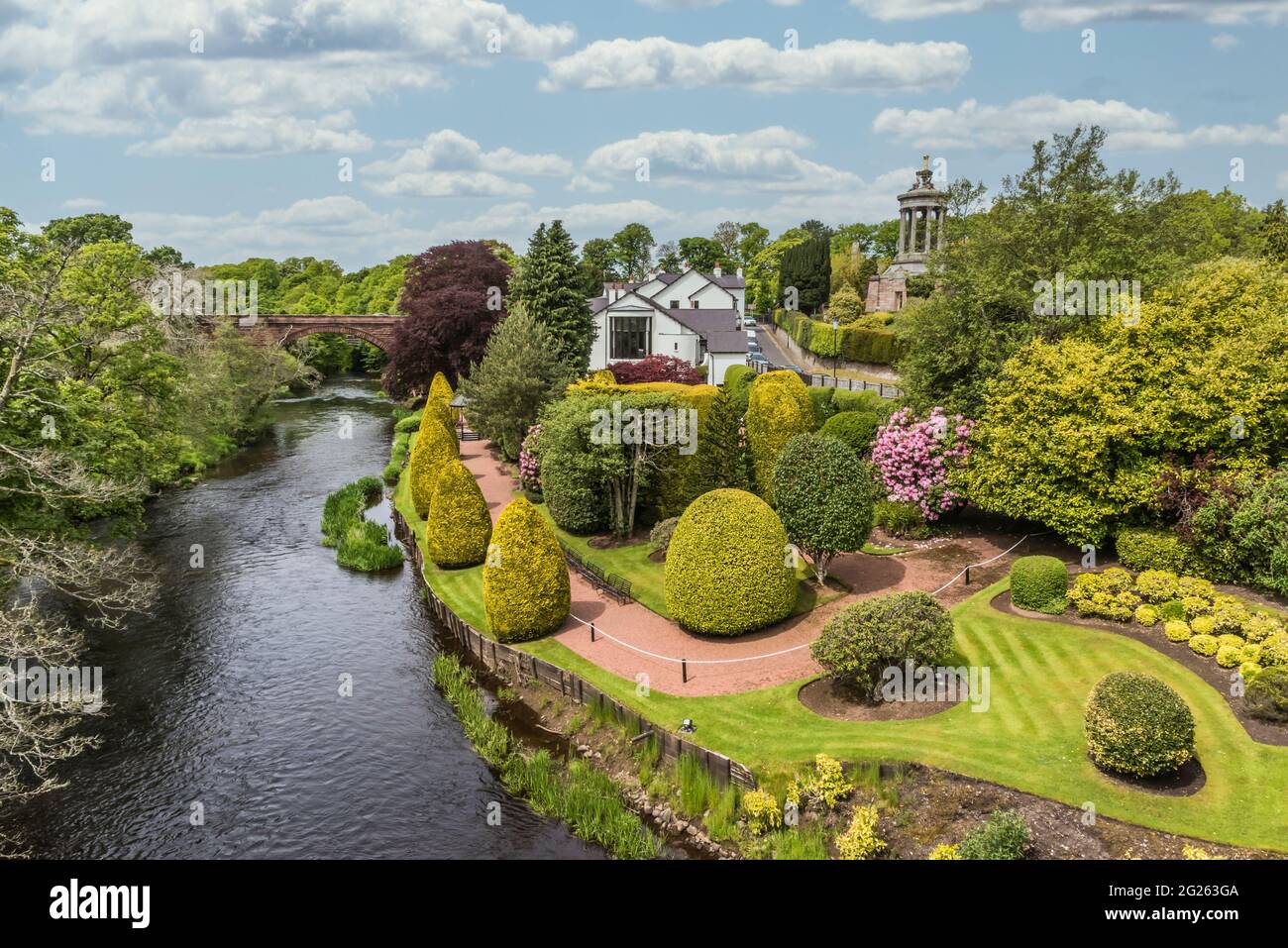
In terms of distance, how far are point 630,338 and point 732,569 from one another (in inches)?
1770

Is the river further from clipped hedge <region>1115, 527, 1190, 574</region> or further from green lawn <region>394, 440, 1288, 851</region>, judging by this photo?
clipped hedge <region>1115, 527, 1190, 574</region>

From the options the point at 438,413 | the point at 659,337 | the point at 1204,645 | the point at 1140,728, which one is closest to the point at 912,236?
the point at 659,337

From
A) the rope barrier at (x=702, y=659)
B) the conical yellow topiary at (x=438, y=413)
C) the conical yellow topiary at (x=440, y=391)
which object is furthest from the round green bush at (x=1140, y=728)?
the conical yellow topiary at (x=440, y=391)

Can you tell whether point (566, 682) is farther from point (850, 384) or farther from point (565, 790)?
point (850, 384)

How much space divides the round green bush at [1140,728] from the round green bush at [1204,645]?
4.78m

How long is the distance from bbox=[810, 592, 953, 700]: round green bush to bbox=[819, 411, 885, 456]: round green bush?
53.7 ft

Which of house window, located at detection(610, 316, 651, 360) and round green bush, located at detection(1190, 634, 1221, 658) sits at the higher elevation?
house window, located at detection(610, 316, 651, 360)

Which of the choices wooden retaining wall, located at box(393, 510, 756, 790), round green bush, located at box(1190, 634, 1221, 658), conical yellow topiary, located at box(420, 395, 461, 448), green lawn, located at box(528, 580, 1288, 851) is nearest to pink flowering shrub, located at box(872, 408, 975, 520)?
green lawn, located at box(528, 580, 1288, 851)

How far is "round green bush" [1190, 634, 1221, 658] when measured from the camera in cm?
2169

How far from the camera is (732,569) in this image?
26.5 metres

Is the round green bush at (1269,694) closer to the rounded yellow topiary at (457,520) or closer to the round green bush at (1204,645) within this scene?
the round green bush at (1204,645)

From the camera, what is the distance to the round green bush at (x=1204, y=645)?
21688mm

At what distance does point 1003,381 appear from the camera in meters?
31.5

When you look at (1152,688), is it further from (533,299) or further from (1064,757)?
(533,299)
